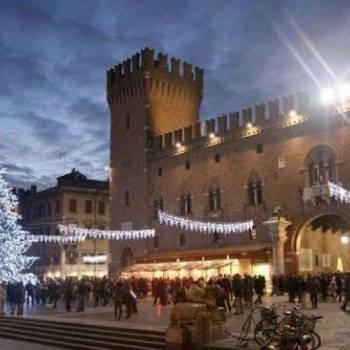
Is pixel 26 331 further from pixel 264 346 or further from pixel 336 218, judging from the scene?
pixel 336 218

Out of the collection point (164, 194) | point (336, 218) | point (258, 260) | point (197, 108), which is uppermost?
point (197, 108)

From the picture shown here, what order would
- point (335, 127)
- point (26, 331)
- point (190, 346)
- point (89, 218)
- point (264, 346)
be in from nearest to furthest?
point (264, 346)
point (190, 346)
point (26, 331)
point (335, 127)
point (89, 218)

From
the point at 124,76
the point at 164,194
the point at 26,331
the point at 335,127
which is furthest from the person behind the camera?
the point at 124,76

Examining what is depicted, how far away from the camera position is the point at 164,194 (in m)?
38.7

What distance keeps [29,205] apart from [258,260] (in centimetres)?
3432

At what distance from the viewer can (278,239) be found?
3023cm

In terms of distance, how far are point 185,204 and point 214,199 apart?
8.51ft

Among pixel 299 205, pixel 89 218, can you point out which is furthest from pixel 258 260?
pixel 89 218

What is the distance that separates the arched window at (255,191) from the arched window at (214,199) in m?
2.49

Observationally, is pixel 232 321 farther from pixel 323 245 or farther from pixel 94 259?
pixel 94 259

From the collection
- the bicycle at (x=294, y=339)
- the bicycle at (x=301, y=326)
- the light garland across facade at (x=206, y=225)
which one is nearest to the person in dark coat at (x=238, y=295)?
the bicycle at (x=301, y=326)

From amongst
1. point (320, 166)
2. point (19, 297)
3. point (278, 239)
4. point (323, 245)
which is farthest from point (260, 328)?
point (323, 245)

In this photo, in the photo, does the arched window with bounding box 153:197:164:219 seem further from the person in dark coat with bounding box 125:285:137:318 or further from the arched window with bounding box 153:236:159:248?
the person in dark coat with bounding box 125:285:137:318

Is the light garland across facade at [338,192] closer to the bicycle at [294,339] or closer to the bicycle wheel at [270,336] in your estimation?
the bicycle wheel at [270,336]
